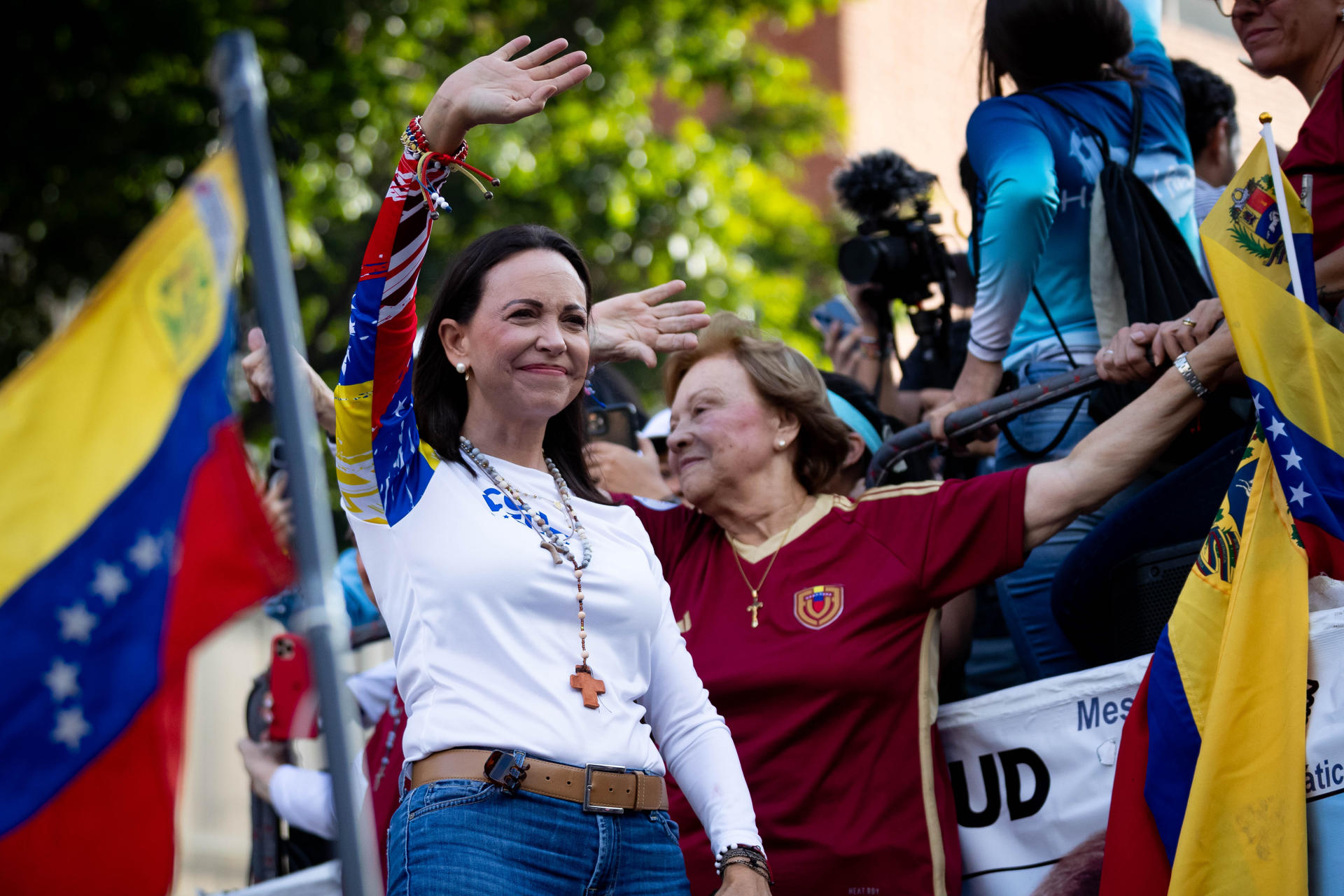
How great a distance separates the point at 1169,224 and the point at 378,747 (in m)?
2.53

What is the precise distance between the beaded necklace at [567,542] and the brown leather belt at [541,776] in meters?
0.13

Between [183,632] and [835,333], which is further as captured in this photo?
[835,333]

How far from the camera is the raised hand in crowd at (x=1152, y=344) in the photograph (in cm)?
310

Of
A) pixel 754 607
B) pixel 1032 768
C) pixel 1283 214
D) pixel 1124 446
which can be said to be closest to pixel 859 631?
pixel 754 607

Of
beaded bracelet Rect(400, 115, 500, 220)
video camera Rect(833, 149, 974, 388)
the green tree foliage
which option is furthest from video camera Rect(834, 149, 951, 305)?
the green tree foliage

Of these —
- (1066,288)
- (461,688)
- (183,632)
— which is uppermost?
(1066,288)

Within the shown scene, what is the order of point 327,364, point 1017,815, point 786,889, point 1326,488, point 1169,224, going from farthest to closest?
point 327,364
point 1169,224
point 1017,815
point 786,889
point 1326,488

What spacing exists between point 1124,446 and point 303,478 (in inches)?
80.4

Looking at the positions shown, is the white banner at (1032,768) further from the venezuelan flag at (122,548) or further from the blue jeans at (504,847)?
the venezuelan flag at (122,548)

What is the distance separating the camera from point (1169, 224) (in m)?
3.57

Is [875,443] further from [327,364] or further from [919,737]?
[327,364]

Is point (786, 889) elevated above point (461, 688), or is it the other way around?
point (461, 688)

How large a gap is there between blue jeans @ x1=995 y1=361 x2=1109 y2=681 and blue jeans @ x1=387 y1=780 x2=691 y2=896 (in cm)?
151

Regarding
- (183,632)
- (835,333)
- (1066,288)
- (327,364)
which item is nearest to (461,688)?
(183,632)
